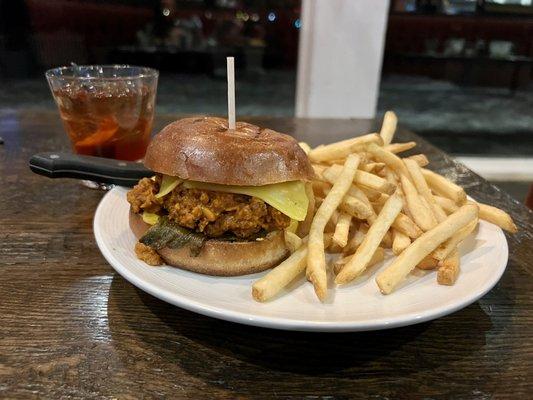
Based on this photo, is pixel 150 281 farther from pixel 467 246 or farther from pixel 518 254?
pixel 518 254

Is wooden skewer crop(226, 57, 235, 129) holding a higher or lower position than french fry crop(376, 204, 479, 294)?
higher

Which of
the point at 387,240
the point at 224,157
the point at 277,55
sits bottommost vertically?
the point at 277,55

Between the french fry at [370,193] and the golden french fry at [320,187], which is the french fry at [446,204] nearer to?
the french fry at [370,193]

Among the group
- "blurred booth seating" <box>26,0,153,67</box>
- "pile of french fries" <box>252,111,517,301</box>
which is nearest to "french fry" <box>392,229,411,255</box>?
"pile of french fries" <box>252,111,517,301</box>

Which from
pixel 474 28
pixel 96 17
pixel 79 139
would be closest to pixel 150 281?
pixel 79 139

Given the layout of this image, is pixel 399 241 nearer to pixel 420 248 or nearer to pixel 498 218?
pixel 420 248

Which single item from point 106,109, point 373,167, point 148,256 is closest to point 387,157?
point 373,167

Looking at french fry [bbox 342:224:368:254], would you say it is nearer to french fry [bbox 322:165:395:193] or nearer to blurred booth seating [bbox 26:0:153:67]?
french fry [bbox 322:165:395:193]
